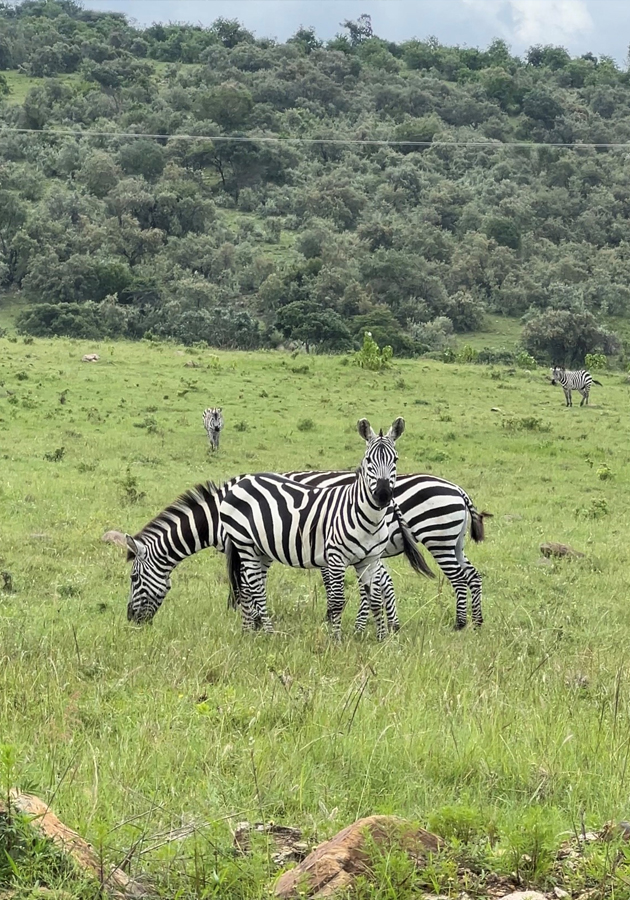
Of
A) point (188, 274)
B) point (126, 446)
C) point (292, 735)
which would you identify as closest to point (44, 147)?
point (188, 274)

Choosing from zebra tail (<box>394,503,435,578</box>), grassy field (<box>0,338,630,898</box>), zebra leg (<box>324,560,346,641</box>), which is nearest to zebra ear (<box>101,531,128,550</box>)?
grassy field (<box>0,338,630,898</box>)

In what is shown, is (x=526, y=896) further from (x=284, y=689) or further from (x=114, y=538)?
(x=114, y=538)

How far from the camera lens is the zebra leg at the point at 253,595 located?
8445mm

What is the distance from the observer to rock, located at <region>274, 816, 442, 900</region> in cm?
289

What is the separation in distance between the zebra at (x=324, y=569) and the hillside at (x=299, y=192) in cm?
3682

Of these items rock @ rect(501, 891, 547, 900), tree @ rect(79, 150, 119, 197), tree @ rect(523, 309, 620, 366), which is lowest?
rock @ rect(501, 891, 547, 900)

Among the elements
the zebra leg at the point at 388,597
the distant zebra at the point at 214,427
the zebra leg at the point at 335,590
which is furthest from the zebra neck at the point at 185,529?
the distant zebra at the point at 214,427

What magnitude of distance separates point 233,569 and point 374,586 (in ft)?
4.50

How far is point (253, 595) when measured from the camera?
28.3ft

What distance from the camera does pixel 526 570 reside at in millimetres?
12414

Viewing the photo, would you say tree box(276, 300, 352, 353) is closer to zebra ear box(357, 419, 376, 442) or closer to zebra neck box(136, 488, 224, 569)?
zebra neck box(136, 488, 224, 569)

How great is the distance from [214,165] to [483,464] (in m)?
79.9

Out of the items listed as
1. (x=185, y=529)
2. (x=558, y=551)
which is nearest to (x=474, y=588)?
(x=185, y=529)

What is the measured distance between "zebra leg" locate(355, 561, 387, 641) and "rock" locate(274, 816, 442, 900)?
4.96 m
